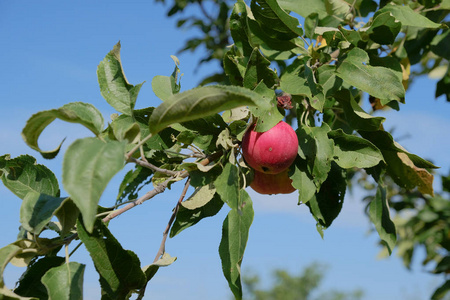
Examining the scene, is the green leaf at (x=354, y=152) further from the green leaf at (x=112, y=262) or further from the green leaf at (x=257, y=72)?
the green leaf at (x=112, y=262)

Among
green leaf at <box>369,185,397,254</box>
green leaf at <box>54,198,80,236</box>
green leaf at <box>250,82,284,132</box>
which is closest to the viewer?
green leaf at <box>54,198,80,236</box>

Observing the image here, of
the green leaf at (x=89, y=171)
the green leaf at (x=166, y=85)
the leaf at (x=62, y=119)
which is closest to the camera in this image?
the green leaf at (x=89, y=171)

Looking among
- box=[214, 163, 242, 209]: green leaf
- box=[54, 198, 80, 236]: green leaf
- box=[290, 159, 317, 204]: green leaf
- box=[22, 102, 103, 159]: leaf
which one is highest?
box=[22, 102, 103, 159]: leaf

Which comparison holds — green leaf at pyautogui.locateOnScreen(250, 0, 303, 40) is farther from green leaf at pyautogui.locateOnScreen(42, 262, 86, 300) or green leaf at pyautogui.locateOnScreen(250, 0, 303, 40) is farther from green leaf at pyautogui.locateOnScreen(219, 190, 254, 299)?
green leaf at pyautogui.locateOnScreen(42, 262, 86, 300)

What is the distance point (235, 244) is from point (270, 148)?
22 cm

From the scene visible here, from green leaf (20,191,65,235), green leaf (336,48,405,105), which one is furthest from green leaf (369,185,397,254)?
green leaf (20,191,65,235)

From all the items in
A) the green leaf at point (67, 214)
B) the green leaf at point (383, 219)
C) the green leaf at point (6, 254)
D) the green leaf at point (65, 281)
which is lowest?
the green leaf at point (383, 219)

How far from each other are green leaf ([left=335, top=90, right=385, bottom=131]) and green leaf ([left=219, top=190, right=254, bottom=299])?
379mm

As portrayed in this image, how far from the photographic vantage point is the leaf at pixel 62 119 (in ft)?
2.58

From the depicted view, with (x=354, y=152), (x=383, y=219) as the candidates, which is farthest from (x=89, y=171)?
(x=383, y=219)

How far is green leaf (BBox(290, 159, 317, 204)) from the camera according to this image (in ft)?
3.57

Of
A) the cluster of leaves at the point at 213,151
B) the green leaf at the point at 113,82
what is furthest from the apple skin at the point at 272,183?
the green leaf at the point at 113,82

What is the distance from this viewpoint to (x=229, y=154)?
1.07 metres

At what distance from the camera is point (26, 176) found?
3.48 feet
